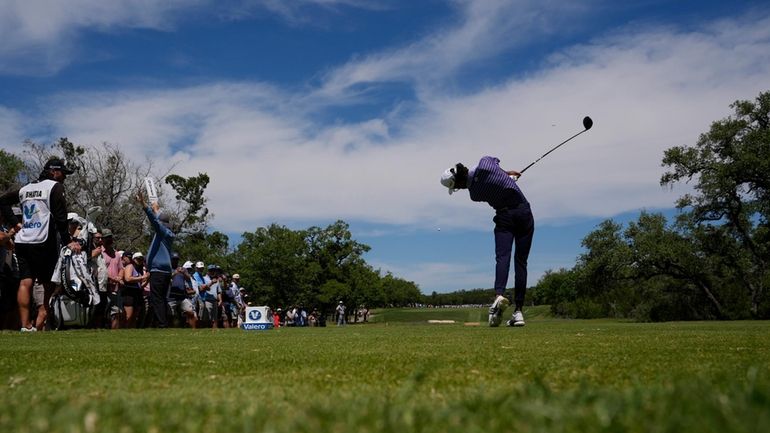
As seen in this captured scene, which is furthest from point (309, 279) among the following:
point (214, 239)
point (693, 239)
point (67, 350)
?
point (67, 350)

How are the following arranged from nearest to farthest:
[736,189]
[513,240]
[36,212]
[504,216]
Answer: [36,212] → [504,216] → [513,240] → [736,189]

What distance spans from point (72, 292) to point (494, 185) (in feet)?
22.6

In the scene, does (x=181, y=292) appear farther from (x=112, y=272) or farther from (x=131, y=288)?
(x=112, y=272)

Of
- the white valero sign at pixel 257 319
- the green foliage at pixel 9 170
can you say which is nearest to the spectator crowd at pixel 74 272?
the white valero sign at pixel 257 319

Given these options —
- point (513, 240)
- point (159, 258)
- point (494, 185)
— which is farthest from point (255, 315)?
point (494, 185)

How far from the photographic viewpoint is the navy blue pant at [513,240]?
9672mm

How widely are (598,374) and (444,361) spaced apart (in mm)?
1044

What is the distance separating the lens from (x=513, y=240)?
993 centimetres

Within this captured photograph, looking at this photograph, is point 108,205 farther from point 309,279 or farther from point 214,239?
point 309,279

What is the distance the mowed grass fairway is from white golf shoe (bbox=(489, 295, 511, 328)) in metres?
4.45

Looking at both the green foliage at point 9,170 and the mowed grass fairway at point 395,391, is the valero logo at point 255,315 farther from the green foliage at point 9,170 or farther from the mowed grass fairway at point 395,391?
the green foliage at point 9,170

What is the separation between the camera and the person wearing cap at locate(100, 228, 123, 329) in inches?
535

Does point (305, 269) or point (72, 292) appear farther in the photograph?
point (305, 269)

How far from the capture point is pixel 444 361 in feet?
13.3
